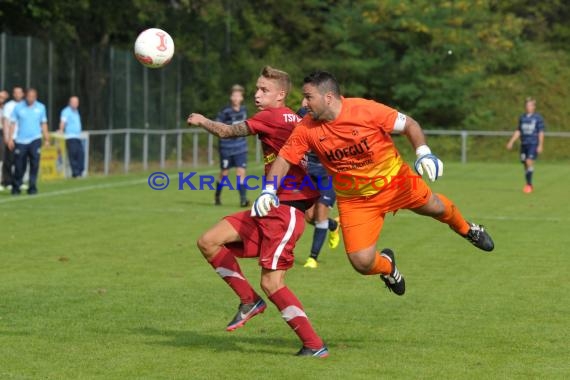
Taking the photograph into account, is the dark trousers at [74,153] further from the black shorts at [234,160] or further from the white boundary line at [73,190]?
the black shorts at [234,160]

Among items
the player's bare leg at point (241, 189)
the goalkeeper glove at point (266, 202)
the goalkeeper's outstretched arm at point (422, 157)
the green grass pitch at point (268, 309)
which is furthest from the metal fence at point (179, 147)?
the goalkeeper glove at point (266, 202)

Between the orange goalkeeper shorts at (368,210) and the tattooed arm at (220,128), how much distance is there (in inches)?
33.8

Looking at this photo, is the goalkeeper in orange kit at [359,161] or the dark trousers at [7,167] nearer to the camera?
the goalkeeper in orange kit at [359,161]

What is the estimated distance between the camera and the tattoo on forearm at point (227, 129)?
29.6 ft

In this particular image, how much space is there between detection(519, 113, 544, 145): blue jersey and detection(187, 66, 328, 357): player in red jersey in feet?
60.8

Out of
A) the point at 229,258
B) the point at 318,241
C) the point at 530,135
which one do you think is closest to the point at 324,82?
the point at 229,258

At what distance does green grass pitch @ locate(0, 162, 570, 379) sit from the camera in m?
8.16

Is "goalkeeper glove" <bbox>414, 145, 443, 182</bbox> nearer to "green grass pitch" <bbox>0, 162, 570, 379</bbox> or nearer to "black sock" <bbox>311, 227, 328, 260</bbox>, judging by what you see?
"green grass pitch" <bbox>0, 162, 570, 379</bbox>

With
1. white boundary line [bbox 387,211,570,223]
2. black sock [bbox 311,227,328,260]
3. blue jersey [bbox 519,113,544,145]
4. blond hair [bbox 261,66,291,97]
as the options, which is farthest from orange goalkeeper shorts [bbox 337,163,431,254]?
blue jersey [bbox 519,113,544,145]

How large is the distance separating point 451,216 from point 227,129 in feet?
6.44

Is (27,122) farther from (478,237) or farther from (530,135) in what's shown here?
(478,237)

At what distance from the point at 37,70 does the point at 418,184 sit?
862 inches

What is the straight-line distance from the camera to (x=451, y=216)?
9.74 meters

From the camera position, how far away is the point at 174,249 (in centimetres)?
1520
